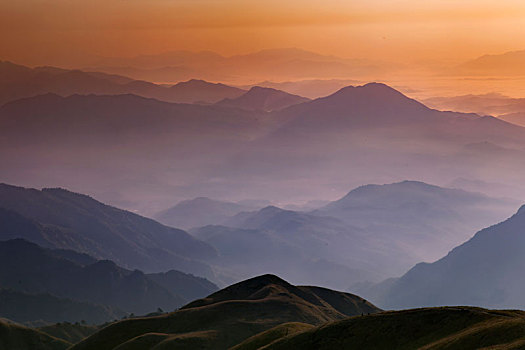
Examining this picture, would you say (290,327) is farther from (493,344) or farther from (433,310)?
(493,344)

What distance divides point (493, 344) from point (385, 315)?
1609 inches

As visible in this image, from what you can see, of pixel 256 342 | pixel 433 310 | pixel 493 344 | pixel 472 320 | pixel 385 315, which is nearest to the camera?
pixel 493 344

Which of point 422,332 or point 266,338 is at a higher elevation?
point 266,338

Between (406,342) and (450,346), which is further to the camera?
(406,342)

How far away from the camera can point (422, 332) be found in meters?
140

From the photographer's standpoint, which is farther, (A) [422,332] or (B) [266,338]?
(B) [266,338]

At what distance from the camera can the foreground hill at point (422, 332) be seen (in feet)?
389

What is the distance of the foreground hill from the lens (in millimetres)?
118688

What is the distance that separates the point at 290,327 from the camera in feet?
654

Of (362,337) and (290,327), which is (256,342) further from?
(362,337)

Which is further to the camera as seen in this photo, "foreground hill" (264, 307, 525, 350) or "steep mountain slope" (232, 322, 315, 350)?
"steep mountain slope" (232, 322, 315, 350)

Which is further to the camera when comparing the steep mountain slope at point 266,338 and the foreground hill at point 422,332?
the steep mountain slope at point 266,338

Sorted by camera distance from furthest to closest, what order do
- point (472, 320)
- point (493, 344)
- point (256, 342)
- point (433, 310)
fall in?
point (256, 342) < point (433, 310) < point (472, 320) < point (493, 344)

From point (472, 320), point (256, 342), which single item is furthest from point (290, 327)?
point (472, 320)
